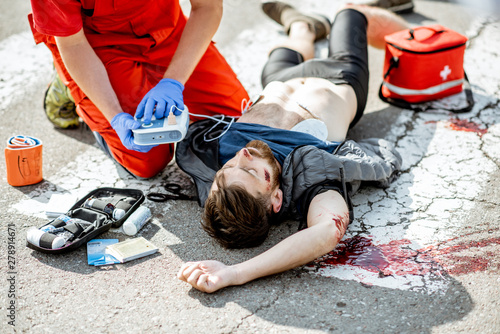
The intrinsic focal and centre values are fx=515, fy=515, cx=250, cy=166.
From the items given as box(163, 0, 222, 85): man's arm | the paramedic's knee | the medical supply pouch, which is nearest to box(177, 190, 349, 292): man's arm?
the paramedic's knee

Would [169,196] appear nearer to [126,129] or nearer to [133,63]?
[126,129]

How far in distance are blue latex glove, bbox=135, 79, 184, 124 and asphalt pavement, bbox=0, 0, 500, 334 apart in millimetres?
530

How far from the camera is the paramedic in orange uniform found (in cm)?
278

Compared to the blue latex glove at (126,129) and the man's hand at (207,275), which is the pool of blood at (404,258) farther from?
the blue latex glove at (126,129)

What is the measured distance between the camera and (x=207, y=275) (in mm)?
2242

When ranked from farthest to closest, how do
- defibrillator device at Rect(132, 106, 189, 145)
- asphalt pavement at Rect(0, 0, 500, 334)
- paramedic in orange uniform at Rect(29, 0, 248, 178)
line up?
paramedic in orange uniform at Rect(29, 0, 248, 178)
defibrillator device at Rect(132, 106, 189, 145)
asphalt pavement at Rect(0, 0, 500, 334)

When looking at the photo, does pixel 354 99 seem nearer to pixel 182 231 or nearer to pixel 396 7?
pixel 182 231

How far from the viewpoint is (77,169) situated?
3281 millimetres

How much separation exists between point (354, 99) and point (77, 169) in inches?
71.8

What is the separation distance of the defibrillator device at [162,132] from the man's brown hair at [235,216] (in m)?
0.35

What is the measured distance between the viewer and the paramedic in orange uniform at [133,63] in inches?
109

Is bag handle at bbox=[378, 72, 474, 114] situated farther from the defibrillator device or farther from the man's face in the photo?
the defibrillator device

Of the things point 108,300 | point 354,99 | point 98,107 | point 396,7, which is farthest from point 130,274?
point 396,7

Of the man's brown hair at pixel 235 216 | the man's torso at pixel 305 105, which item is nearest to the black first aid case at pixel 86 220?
the man's brown hair at pixel 235 216
